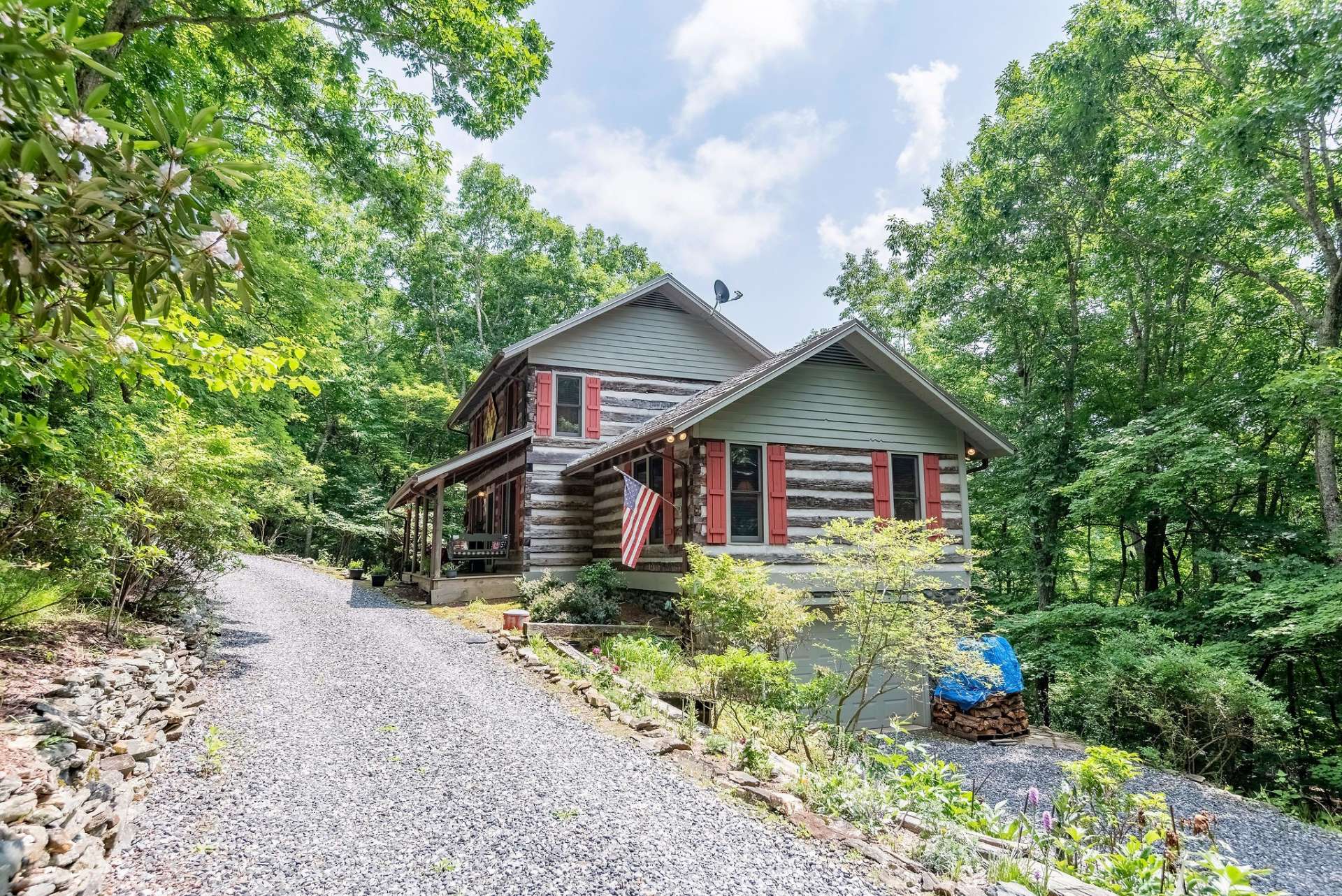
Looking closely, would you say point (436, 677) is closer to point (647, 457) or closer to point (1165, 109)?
point (647, 457)

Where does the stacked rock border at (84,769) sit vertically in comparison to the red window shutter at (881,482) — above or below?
below

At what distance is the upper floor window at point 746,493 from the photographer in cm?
1149

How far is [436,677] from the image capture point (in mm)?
7938

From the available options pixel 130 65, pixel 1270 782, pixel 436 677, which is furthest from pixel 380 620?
pixel 1270 782

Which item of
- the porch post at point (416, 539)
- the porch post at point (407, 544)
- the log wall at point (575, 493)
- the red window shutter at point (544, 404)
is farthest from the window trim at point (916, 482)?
the porch post at point (407, 544)

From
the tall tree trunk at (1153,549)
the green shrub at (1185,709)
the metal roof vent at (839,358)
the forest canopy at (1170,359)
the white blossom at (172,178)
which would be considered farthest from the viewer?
the tall tree trunk at (1153,549)

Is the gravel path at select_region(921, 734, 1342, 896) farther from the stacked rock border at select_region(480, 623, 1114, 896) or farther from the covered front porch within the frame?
the covered front porch

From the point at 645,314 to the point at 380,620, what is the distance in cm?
944

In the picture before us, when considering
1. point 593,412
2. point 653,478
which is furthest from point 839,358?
point 593,412

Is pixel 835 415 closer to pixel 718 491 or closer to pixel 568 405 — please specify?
pixel 718 491

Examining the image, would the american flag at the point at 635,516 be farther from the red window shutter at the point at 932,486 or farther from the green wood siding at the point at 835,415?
the red window shutter at the point at 932,486

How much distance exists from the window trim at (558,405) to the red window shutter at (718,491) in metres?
5.32

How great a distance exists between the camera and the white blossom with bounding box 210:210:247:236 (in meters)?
2.18

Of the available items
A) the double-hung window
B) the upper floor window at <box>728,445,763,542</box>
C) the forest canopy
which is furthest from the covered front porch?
the forest canopy
